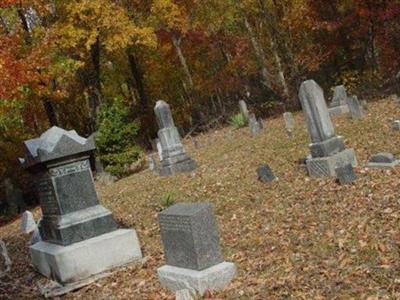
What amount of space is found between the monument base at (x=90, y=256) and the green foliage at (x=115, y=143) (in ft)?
37.3

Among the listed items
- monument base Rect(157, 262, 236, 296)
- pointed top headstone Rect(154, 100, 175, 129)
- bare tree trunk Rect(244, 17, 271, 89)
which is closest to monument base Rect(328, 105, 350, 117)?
pointed top headstone Rect(154, 100, 175, 129)

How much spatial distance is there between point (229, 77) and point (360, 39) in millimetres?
9315

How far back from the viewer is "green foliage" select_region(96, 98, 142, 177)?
19.9 m

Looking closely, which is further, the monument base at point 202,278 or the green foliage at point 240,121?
the green foliage at point 240,121

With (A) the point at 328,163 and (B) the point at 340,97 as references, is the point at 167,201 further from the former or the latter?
(B) the point at 340,97

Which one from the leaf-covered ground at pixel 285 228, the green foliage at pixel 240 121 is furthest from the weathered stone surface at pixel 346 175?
the green foliage at pixel 240 121

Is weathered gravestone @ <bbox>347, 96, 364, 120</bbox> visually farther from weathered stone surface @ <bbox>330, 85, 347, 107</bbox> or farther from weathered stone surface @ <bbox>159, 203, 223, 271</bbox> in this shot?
weathered stone surface @ <bbox>159, 203, 223, 271</bbox>

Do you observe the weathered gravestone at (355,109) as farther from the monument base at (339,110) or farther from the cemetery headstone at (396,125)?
the cemetery headstone at (396,125)

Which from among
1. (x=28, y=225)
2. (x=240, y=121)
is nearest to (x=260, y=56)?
(x=240, y=121)

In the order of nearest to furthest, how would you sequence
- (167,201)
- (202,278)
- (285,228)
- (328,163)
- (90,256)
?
(202,278), (285,228), (90,256), (328,163), (167,201)

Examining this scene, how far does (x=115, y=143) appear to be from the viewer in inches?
789

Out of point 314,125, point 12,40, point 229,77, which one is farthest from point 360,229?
point 229,77

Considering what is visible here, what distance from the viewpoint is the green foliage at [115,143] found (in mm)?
19875

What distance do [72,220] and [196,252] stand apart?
307cm
